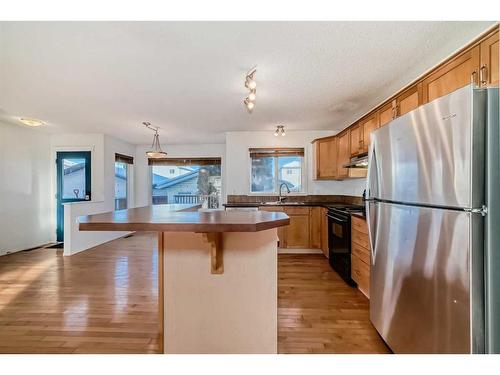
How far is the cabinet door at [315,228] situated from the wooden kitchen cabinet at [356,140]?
4.05 feet

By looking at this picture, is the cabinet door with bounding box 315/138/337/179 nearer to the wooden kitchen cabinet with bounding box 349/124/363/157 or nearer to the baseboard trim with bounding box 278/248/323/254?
the wooden kitchen cabinet with bounding box 349/124/363/157

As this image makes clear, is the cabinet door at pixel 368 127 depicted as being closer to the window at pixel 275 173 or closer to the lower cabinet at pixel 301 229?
the lower cabinet at pixel 301 229

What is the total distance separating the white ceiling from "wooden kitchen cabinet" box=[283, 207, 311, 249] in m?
1.69

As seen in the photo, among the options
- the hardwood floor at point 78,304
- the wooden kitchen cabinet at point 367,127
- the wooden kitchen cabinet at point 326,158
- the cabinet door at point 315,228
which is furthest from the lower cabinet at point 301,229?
the hardwood floor at point 78,304

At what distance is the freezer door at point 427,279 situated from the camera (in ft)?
3.72

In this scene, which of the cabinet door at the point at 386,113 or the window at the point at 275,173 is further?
the window at the point at 275,173

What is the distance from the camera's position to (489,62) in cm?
133

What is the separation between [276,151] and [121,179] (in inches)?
157

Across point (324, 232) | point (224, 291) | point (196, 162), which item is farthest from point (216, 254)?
point (196, 162)

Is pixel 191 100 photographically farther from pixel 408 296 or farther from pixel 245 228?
pixel 408 296

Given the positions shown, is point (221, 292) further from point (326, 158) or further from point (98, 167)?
point (98, 167)

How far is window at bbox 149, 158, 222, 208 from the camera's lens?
20.6 ft
